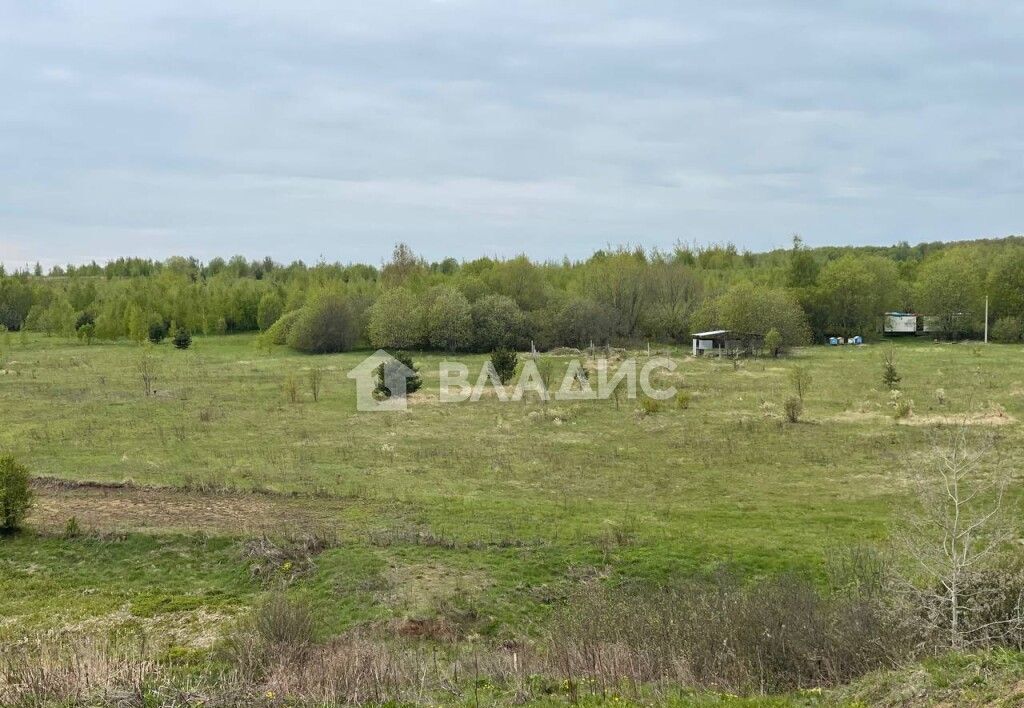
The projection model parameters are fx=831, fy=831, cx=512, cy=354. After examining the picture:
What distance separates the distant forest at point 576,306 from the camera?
6594cm

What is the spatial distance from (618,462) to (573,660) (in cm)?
1310

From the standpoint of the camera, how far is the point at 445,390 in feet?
126

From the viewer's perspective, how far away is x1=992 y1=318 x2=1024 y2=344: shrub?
6806 cm

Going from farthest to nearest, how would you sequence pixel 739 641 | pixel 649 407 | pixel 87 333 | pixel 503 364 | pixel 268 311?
1. pixel 268 311
2. pixel 87 333
3. pixel 503 364
4. pixel 649 407
5. pixel 739 641

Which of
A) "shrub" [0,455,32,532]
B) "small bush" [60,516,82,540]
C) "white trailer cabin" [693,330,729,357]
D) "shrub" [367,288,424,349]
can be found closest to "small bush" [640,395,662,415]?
"small bush" [60,516,82,540]

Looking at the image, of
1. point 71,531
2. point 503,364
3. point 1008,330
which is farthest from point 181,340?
point 1008,330

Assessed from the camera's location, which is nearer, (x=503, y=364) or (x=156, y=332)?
(x=503, y=364)

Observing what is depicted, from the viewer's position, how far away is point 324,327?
6838 centimetres

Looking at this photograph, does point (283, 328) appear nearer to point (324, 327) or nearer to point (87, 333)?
point (324, 327)

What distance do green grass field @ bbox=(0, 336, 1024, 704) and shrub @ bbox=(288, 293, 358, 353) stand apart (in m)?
31.9

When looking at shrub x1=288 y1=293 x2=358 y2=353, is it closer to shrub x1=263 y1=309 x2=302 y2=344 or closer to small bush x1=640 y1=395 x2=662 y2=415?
shrub x1=263 y1=309 x2=302 y2=344

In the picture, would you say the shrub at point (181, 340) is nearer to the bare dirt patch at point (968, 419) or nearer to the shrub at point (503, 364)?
the shrub at point (503, 364)

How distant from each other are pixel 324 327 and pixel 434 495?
5207 cm

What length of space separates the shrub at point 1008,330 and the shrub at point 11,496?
72348 mm
